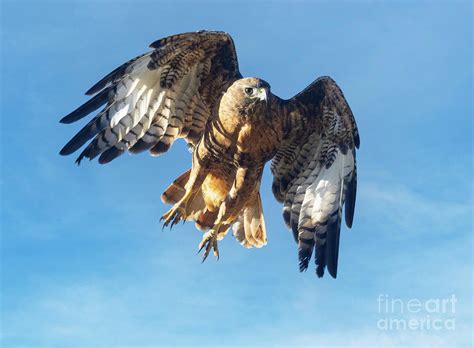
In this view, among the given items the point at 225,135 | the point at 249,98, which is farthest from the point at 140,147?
the point at 249,98

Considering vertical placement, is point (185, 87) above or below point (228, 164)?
above

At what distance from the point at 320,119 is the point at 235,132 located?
1.50 m

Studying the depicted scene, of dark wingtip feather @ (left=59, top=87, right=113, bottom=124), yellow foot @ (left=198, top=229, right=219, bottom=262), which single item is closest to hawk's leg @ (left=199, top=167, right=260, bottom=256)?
yellow foot @ (left=198, top=229, right=219, bottom=262)

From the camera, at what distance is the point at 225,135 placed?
10773mm

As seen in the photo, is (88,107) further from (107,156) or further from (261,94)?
(261,94)

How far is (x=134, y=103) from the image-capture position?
10.9 metres

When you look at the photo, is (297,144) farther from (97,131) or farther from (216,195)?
(97,131)

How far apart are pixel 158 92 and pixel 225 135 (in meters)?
1.11

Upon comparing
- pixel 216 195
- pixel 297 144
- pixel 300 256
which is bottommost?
pixel 300 256

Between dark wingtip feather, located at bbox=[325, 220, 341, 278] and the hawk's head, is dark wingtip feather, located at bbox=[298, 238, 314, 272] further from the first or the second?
the hawk's head

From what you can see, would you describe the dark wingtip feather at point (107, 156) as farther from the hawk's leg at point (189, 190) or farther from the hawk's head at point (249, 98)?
the hawk's head at point (249, 98)

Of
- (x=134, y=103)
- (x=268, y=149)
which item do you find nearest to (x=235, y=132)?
(x=268, y=149)

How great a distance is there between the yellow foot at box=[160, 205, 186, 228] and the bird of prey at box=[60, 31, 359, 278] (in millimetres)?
15

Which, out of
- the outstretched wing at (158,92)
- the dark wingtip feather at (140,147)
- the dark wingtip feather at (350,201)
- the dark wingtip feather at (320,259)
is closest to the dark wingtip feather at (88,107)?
the outstretched wing at (158,92)
